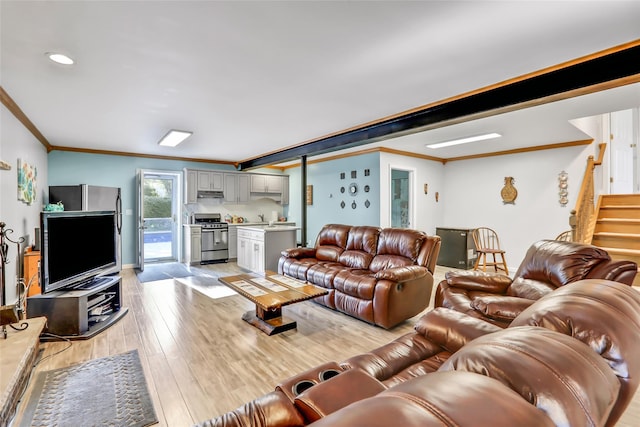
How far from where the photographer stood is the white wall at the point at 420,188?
599 cm

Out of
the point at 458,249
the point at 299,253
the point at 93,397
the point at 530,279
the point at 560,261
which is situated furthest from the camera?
the point at 458,249

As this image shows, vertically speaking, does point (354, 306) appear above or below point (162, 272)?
above

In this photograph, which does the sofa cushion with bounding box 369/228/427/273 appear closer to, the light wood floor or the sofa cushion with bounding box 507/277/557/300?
the light wood floor

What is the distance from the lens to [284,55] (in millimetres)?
2357

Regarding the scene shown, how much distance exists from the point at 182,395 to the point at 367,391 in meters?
1.68

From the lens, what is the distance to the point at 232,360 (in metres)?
2.56

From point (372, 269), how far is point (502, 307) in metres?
1.94

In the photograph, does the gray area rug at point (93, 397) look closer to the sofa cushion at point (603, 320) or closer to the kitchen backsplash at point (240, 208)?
the sofa cushion at point (603, 320)

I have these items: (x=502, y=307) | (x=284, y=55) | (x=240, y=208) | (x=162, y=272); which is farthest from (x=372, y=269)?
(x=240, y=208)

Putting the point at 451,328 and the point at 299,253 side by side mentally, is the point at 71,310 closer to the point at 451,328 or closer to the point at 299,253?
the point at 299,253

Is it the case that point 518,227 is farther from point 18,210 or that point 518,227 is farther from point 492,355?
point 18,210

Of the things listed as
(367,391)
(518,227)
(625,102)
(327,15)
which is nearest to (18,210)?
(327,15)

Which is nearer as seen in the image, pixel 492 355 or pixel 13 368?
pixel 492 355

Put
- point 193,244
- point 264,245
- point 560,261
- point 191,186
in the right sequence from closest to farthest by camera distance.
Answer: point 560,261
point 264,245
point 193,244
point 191,186
